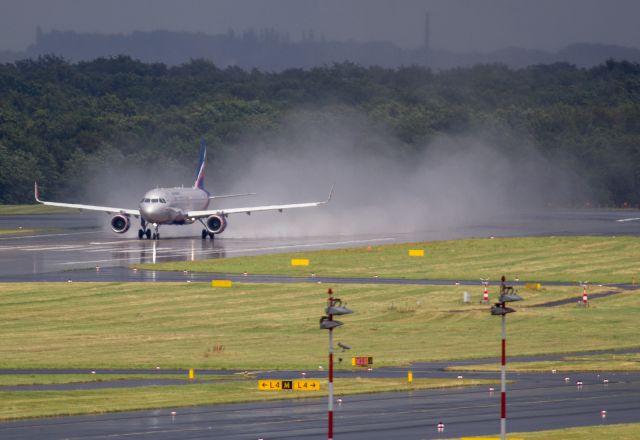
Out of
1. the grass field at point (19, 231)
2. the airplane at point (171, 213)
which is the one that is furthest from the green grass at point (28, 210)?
the airplane at point (171, 213)

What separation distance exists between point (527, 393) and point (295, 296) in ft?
108

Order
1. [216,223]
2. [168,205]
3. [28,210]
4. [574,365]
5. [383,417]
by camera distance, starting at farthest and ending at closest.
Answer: [28,210]
[216,223]
[168,205]
[574,365]
[383,417]

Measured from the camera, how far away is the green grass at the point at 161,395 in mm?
47594

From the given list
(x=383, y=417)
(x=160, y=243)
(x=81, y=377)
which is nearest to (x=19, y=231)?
(x=160, y=243)

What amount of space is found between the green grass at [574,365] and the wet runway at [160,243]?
1405 inches

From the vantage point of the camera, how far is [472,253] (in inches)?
4136

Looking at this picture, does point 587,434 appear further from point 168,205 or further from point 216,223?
point 168,205

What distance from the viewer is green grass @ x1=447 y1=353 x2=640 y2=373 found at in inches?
2260

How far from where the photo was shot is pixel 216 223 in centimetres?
12000

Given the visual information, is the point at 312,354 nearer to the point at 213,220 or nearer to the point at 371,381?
the point at 371,381

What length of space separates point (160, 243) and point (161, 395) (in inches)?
2667

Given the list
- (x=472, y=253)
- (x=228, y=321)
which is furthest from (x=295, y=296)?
(x=472, y=253)

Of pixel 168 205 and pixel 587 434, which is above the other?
pixel 168 205

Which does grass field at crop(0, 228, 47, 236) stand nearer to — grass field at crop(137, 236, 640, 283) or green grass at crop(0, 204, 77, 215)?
green grass at crop(0, 204, 77, 215)
